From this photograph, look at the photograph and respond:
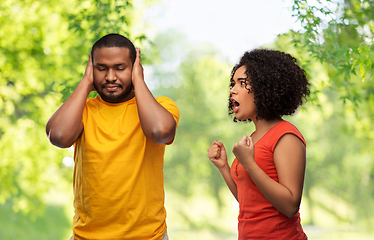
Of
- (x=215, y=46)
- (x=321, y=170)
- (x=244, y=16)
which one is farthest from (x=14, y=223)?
(x=321, y=170)

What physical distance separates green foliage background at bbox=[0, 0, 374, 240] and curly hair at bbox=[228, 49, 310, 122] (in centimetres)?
409

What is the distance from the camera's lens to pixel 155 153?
1337 millimetres

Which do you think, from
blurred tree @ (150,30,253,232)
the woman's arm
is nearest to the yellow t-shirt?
the woman's arm

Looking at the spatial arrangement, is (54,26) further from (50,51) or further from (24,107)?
(24,107)

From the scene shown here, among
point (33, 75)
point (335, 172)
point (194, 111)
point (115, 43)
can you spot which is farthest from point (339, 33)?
point (335, 172)

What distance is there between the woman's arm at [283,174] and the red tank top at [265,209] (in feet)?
0.12

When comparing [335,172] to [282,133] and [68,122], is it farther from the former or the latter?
[68,122]

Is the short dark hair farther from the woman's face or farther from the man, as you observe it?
the woman's face

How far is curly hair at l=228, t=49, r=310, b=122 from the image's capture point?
1.36 m

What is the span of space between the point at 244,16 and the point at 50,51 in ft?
13.5

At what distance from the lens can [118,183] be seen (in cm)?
125

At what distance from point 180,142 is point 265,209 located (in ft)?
23.9

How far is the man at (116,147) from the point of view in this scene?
4.07ft

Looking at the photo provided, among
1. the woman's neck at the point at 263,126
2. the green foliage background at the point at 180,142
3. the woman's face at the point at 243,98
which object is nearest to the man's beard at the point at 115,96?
the woman's face at the point at 243,98
